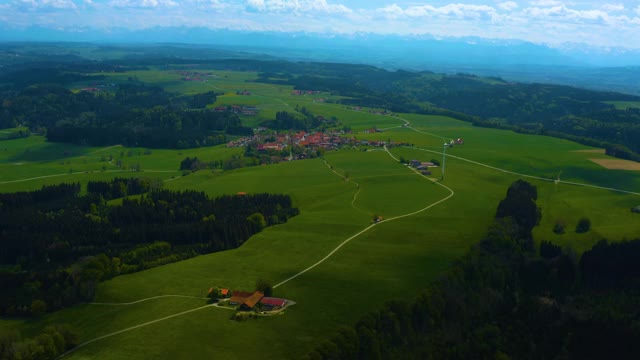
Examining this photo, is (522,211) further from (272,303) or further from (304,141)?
(304,141)

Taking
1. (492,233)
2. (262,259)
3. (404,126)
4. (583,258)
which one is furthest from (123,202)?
(404,126)

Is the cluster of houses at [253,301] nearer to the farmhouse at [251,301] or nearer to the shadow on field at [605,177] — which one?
the farmhouse at [251,301]

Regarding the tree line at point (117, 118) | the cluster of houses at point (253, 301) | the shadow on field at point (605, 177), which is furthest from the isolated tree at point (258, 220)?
the tree line at point (117, 118)

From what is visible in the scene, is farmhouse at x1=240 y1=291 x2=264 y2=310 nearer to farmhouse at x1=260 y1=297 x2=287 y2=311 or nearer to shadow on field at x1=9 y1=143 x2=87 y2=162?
farmhouse at x1=260 y1=297 x2=287 y2=311

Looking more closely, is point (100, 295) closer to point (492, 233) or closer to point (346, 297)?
point (346, 297)

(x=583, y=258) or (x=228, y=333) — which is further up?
(x=583, y=258)
